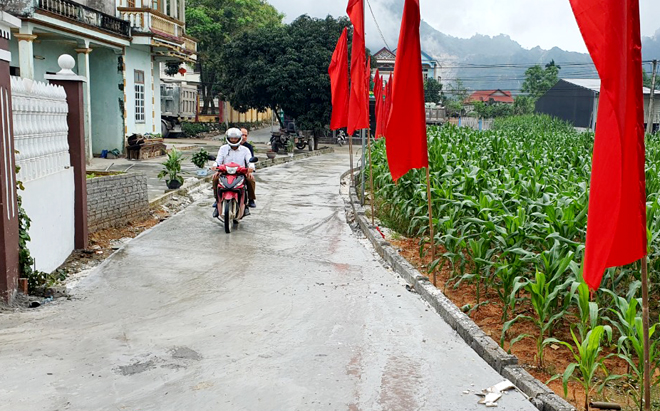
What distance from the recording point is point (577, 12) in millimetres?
3557

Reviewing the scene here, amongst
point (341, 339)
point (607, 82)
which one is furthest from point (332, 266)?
point (607, 82)

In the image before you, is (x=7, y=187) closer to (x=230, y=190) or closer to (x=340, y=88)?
(x=230, y=190)

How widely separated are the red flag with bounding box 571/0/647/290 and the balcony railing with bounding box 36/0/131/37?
1580 centimetres

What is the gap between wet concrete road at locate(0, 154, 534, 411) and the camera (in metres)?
4.36

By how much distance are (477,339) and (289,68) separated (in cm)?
2808

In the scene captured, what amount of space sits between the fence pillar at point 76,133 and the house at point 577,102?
1778 inches

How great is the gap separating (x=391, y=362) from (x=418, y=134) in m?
2.81

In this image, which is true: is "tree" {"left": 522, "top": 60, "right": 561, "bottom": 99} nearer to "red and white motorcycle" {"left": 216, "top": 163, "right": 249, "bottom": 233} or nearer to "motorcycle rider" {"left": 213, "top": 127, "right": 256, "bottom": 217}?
"motorcycle rider" {"left": 213, "top": 127, "right": 256, "bottom": 217}

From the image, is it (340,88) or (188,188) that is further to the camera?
(188,188)

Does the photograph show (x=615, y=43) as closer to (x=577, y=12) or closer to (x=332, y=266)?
(x=577, y=12)

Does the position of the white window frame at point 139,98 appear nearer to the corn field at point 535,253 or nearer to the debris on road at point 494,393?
the corn field at point 535,253

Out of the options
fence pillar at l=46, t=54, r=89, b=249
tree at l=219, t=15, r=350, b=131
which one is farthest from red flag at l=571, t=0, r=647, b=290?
tree at l=219, t=15, r=350, b=131

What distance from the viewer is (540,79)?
7800 centimetres

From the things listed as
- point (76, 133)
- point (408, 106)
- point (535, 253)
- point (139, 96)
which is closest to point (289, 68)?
point (139, 96)
